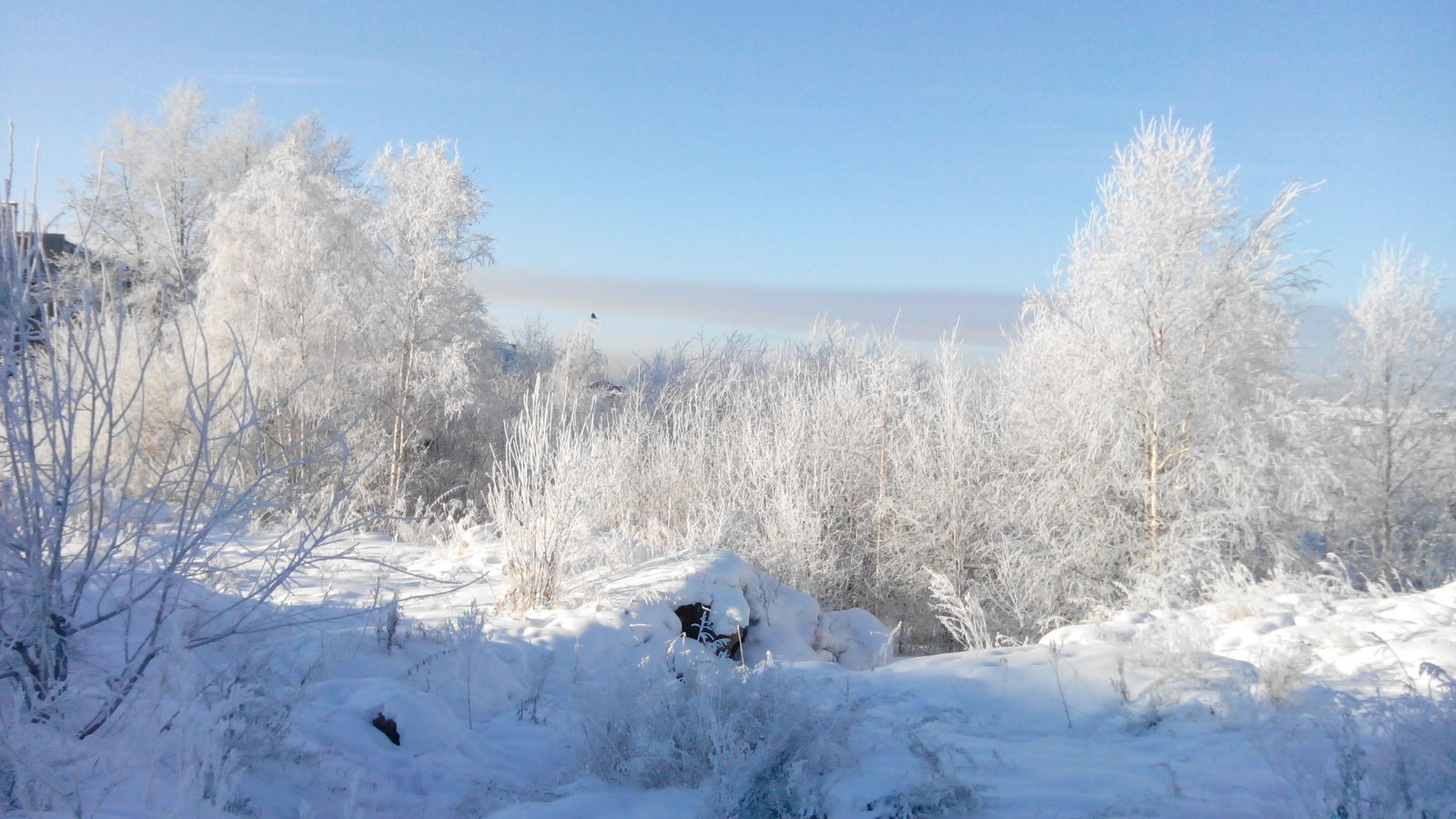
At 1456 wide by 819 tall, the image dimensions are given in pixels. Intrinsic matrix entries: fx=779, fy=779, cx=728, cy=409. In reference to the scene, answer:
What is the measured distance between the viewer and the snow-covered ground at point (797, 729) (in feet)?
7.68

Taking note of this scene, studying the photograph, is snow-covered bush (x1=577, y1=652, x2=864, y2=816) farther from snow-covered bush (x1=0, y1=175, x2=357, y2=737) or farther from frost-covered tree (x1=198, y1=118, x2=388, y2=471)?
frost-covered tree (x1=198, y1=118, x2=388, y2=471)

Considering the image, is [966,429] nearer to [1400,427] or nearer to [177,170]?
[1400,427]

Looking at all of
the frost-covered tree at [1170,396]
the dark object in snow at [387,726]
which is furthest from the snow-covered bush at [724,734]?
the frost-covered tree at [1170,396]

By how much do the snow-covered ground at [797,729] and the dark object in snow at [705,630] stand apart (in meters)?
0.95

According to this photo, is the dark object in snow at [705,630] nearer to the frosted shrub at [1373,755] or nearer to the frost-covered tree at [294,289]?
the frosted shrub at [1373,755]

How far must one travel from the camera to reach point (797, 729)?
9.37 ft

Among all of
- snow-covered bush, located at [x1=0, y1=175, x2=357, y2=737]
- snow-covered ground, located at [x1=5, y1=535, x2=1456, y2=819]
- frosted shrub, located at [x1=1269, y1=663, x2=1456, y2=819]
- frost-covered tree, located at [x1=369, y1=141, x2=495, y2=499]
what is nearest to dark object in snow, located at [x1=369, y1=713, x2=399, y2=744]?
snow-covered ground, located at [x1=5, y1=535, x2=1456, y2=819]

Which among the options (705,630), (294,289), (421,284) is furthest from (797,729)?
(294,289)

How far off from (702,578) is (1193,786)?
4169 mm

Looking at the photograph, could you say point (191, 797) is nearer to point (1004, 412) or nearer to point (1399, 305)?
point (1004, 412)

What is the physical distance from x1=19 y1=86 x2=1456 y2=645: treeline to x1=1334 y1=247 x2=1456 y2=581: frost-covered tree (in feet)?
0.12

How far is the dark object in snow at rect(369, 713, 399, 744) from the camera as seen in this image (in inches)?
133

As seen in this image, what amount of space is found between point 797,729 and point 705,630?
3093 millimetres

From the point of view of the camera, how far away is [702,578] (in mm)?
6289
